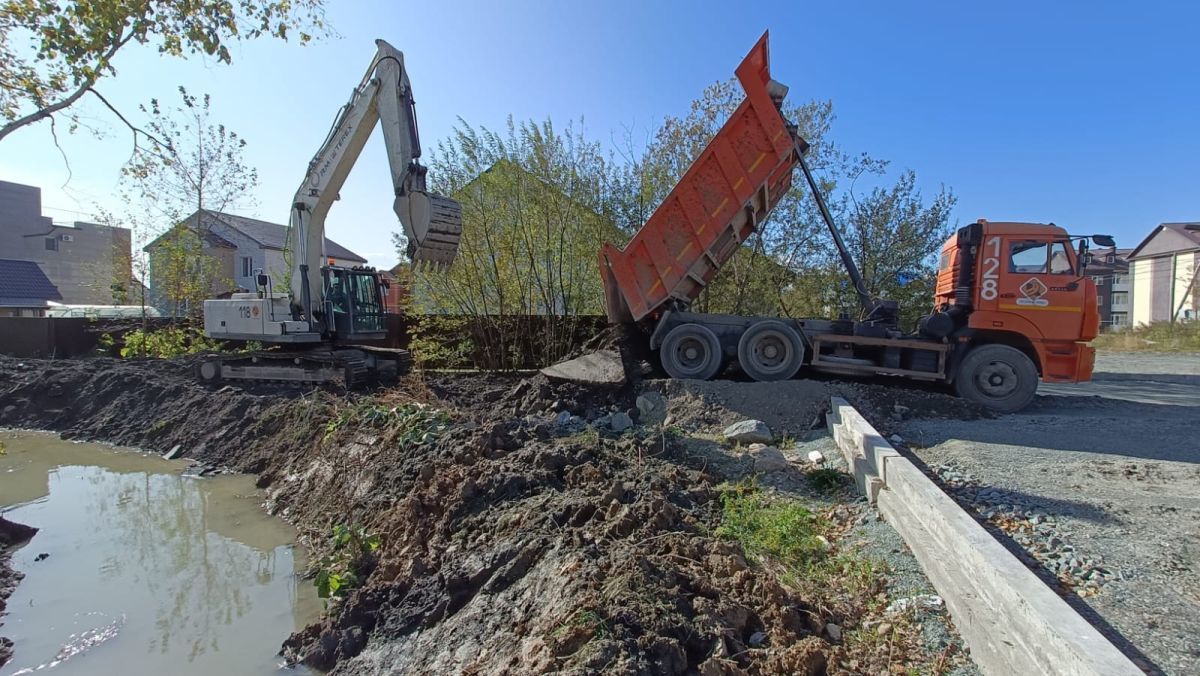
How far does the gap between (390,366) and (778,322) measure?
23.8 feet

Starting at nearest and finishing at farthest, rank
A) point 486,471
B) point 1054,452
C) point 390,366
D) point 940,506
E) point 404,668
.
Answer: point 404,668
point 940,506
point 486,471
point 1054,452
point 390,366

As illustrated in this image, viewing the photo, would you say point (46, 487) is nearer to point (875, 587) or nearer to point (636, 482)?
point (636, 482)

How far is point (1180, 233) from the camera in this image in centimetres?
3981

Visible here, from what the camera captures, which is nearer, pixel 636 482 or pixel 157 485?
pixel 636 482

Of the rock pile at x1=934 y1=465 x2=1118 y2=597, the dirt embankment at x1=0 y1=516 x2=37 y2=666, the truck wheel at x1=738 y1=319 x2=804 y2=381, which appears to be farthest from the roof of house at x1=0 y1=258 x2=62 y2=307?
the rock pile at x1=934 y1=465 x2=1118 y2=597

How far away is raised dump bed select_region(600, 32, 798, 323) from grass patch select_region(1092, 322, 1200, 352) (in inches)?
757

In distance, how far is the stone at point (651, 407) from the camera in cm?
859

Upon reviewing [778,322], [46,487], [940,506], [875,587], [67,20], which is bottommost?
[46,487]

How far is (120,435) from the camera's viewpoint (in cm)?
1012

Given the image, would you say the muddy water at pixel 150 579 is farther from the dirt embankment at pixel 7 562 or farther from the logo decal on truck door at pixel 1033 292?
the logo decal on truck door at pixel 1033 292

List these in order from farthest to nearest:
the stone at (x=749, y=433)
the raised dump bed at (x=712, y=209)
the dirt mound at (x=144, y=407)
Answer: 1. the dirt mound at (x=144, y=407)
2. the raised dump bed at (x=712, y=209)
3. the stone at (x=749, y=433)

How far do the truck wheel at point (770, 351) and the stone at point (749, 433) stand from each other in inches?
84.7

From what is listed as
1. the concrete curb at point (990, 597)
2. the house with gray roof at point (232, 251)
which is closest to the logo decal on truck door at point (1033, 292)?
the concrete curb at point (990, 597)

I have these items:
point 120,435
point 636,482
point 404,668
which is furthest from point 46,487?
point 636,482
